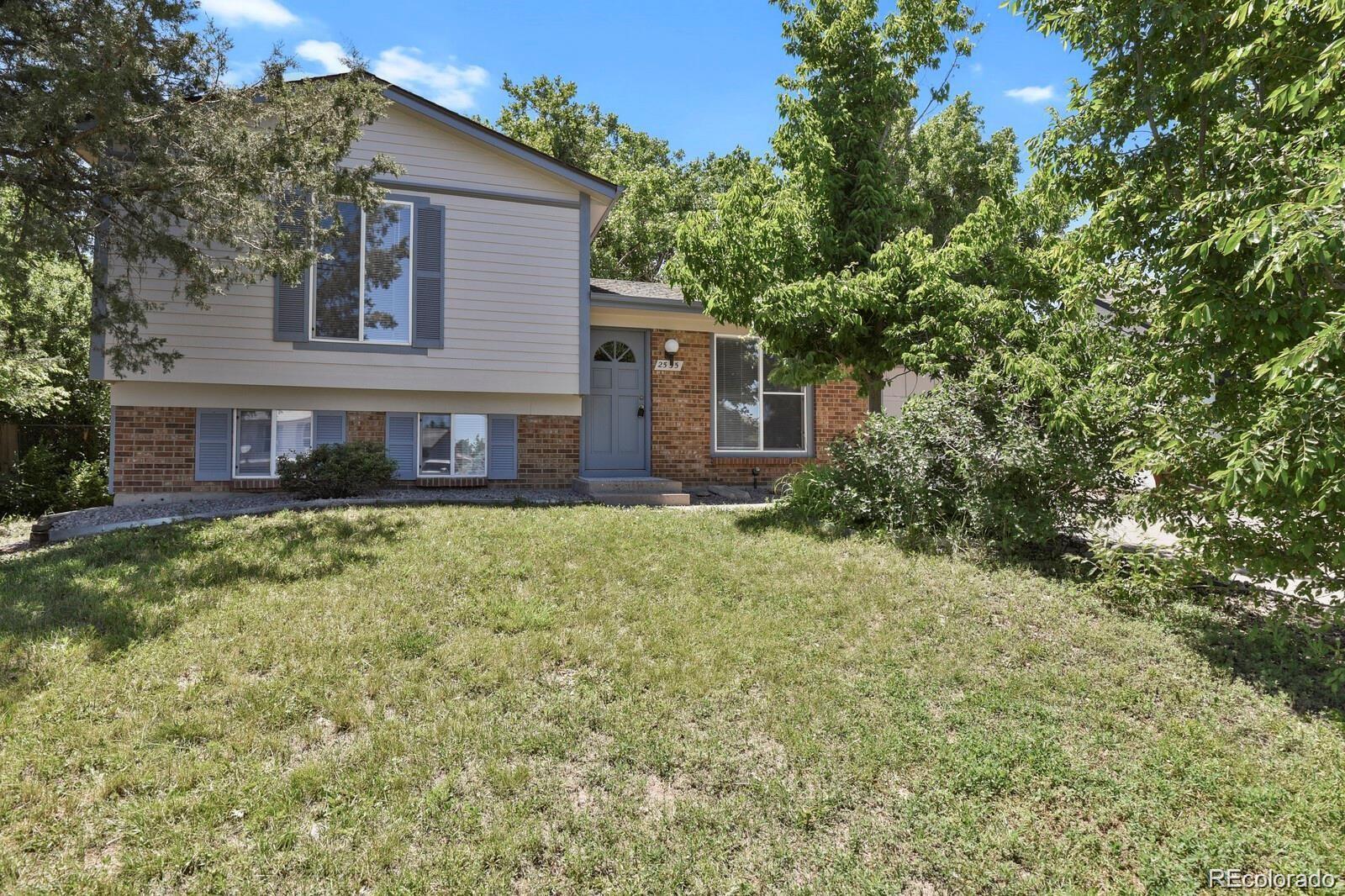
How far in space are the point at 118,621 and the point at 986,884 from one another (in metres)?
5.00

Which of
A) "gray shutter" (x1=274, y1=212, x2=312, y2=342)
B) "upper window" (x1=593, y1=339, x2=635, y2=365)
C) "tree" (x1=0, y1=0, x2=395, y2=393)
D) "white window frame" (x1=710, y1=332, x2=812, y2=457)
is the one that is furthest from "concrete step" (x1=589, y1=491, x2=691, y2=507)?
"tree" (x1=0, y1=0, x2=395, y2=393)

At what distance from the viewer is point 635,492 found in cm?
980

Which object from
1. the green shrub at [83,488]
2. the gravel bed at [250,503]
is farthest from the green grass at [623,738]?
the green shrub at [83,488]

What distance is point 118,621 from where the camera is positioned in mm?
4348

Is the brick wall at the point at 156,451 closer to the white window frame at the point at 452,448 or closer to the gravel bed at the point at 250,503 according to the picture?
the gravel bed at the point at 250,503

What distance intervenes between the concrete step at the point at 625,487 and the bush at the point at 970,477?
3008 millimetres

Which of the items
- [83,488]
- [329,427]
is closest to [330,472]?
[329,427]

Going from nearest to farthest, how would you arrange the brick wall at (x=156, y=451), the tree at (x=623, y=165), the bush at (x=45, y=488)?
1. the brick wall at (x=156, y=451)
2. the bush at (x=45, y=488)
3. the tree at (x=623, y=165)

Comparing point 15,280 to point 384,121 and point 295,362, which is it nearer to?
point 295,362

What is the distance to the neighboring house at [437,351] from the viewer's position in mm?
8789

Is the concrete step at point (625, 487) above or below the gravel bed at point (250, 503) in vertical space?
above

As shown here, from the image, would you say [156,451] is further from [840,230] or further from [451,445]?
[840,230]

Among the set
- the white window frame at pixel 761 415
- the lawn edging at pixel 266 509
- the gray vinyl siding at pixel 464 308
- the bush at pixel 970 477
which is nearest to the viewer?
the bush at pixel 970 477

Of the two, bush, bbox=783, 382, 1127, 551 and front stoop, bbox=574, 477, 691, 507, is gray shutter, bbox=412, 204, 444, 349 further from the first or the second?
bush, bbox=783, 382, 1127, 551
